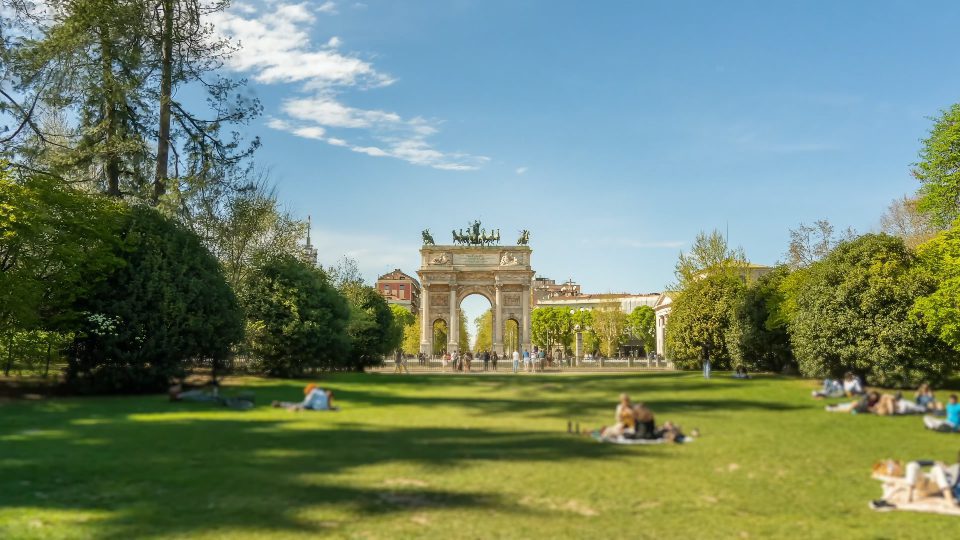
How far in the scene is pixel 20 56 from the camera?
1214 inches

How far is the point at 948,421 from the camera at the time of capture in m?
12.5

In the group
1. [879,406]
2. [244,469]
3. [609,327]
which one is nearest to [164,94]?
[244,469]

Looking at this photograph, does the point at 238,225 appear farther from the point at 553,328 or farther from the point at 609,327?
the point at 553,328

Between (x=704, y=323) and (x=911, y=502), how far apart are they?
19722 mm

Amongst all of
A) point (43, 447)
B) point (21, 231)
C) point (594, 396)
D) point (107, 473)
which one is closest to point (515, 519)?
point (594, 396)

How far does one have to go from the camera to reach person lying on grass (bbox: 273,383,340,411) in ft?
47.2

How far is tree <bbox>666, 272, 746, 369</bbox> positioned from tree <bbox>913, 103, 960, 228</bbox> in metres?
13.5

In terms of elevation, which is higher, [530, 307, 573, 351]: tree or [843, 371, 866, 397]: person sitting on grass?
[530, 307, 573, 351]: tree

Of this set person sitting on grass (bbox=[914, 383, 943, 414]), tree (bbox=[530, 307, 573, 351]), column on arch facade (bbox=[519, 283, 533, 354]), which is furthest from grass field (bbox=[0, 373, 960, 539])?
tree (bbox=[530, 307, 573, 351])

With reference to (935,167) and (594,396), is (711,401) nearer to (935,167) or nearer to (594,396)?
(594,396)

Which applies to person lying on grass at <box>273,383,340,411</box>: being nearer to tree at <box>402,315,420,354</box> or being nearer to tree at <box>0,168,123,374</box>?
tree at <box>0,168,123,374</box>

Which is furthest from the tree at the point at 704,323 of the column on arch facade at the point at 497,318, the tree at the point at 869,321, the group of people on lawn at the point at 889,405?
the column on arch facade at the point at 497,318

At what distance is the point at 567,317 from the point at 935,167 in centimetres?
10108

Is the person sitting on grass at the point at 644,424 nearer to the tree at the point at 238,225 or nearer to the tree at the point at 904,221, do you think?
the tree at the point at 238,225
